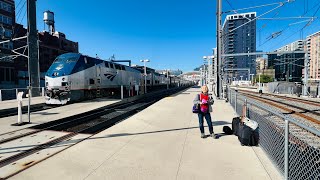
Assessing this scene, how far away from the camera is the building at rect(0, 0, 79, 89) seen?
50.8m

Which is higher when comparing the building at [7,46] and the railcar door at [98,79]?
the building at [7,46]

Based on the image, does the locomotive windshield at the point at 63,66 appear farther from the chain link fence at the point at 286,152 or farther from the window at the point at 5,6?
the window at the point at 5,6

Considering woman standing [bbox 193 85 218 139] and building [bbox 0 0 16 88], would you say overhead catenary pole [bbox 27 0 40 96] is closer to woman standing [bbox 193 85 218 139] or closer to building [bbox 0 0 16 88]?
woman standing [bbox 193 85 218 139]

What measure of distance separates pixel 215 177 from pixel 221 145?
208 cm

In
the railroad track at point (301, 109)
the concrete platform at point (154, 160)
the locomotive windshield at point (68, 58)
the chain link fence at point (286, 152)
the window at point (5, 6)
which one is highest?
the window at point (5, 6)

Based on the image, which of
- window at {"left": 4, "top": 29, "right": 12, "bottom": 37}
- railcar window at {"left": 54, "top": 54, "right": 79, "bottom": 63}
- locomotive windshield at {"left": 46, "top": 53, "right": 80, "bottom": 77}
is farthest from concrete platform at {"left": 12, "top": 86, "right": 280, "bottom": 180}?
window at {"left": 4, "top": 29, "right": 12, "bottom": 37}

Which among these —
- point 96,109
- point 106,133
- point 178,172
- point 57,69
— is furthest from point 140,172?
point 57,69

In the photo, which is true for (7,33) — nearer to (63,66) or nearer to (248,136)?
(63,66)

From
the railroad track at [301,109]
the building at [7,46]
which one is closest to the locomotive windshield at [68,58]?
the railroad track at [301,109]

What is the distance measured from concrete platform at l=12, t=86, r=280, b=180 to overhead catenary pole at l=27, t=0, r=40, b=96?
64.0 ft

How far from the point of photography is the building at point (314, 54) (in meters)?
54.9

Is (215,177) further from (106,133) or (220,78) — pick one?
(220,78)

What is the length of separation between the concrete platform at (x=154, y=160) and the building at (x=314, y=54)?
49141mm

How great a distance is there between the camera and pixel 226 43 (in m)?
47.8
